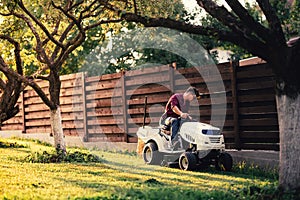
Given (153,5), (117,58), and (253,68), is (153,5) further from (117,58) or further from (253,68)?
(117,58)

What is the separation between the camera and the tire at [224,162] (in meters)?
10.5

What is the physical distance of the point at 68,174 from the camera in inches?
399

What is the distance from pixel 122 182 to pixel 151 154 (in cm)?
275

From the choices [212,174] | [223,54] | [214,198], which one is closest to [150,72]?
[212,174]

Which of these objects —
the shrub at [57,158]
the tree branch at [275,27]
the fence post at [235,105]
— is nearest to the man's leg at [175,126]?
the fence post at [235,105]

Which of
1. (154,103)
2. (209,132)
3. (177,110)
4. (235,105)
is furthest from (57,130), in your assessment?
(235,105)

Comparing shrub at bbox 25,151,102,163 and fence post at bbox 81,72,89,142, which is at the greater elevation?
fence post at bbox 81,72,89,142

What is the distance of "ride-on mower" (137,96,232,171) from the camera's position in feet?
34.5

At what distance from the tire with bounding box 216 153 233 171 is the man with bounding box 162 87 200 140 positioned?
1043mm

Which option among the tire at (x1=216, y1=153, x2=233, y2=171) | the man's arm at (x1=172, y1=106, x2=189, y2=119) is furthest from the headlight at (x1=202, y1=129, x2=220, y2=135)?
the man's arm at (x1=172, y1=106, x2=189, y2=119)

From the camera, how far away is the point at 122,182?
9070mm

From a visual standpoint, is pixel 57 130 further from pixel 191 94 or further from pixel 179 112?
pixel 191 94

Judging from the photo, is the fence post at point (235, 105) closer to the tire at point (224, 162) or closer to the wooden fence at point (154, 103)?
the wooden fence at point (154, 103)

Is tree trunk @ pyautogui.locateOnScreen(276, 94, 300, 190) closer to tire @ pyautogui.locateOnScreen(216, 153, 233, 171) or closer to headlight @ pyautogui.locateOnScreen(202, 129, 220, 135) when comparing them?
tire @ pyautogui.locateOnScreen(216, 153, 233, 171)
